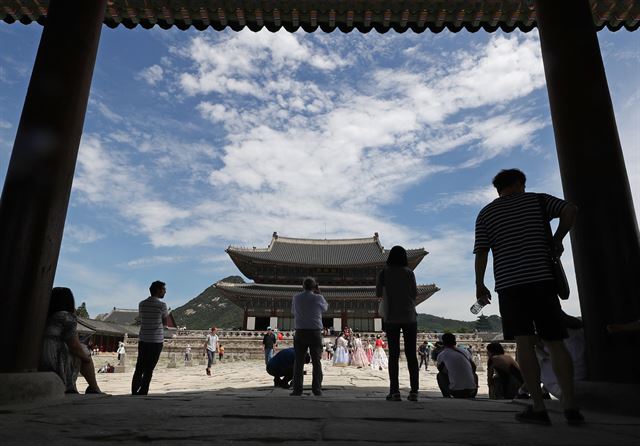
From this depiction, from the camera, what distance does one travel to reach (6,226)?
9.35 feet

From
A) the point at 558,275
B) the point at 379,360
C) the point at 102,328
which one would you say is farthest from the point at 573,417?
the point at 102,328

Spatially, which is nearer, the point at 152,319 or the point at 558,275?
the point at 558,275

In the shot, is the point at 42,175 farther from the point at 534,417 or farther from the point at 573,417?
the point at 573,417

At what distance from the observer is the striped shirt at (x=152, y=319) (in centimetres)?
466

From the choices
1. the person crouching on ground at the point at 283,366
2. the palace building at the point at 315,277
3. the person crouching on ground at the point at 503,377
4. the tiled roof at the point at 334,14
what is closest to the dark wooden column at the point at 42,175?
the tiled roof at the point at 334,14

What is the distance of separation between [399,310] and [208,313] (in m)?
101

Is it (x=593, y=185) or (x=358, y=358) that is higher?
(x=593, y=185)

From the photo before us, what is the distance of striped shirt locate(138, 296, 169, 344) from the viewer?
466 cm

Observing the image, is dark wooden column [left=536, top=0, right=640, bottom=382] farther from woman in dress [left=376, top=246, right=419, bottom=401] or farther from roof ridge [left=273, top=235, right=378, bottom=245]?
roof ridge [left=273, top=235, right=378, bottom=245]

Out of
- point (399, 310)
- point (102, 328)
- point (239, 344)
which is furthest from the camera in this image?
point (102, 328)

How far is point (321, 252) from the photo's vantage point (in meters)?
35.5

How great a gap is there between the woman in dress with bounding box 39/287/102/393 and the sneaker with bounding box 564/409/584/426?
137 inches

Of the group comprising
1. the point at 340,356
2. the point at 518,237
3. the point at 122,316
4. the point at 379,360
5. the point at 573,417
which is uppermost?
the point at 122,316

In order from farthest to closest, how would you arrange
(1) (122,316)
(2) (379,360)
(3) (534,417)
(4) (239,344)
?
(1) (122,316) → (4) (239,344) → (2) (379,360) → (3) (534,417)
